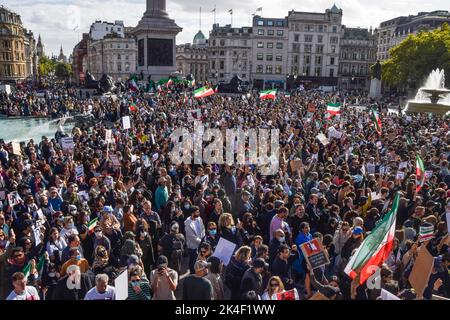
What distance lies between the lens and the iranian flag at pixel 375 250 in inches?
231

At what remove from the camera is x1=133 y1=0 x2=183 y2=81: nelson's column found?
5466 cm

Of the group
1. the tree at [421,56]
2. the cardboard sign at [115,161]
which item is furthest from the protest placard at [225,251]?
the tree at [421,56]

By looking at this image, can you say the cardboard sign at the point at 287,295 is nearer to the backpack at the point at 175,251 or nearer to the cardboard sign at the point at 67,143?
the backpack at the point at 175,251

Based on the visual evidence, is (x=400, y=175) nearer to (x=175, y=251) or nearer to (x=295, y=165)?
(x=295, y=165)

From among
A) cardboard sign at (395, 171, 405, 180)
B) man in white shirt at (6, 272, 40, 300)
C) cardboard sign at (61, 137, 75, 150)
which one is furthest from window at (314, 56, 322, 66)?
man in white shirt at (6, 272, 40, 300)

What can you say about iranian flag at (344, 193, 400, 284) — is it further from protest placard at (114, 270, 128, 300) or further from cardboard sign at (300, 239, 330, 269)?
protest placard at (114, 270, 128, 300)

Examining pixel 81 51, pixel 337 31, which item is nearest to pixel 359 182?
pixel 337 31

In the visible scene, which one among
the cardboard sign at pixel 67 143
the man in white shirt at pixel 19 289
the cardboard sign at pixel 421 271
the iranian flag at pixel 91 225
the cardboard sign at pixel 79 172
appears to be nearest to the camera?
the man in white shirt at pixel 19 289

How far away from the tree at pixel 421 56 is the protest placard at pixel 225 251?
59.3 meters

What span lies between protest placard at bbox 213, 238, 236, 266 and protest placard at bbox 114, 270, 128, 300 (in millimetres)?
1845

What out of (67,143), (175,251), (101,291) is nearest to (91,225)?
(175,251)

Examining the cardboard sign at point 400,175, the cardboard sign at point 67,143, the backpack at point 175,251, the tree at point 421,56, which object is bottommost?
the backpack at point 175,251
